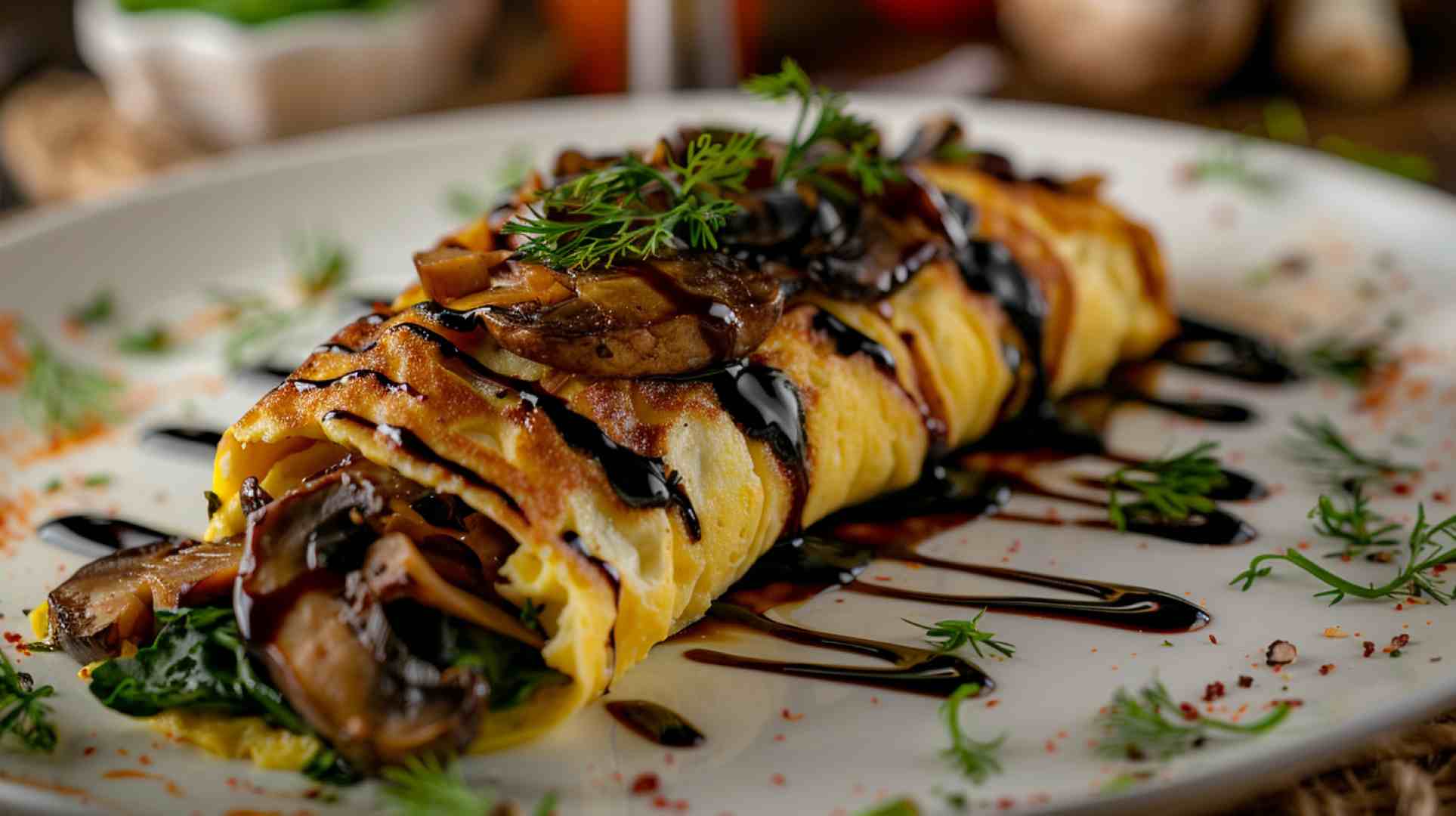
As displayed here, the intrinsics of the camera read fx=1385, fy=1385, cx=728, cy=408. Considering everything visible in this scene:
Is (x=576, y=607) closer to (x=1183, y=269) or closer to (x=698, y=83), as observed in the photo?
(x=1183, y=269)

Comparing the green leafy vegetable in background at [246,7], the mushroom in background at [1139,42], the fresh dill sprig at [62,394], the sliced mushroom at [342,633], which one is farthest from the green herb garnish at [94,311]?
the mushroom in background at [1139,42]

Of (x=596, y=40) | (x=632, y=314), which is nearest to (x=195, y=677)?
(x=632, y=314)

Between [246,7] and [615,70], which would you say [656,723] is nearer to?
[246,7]

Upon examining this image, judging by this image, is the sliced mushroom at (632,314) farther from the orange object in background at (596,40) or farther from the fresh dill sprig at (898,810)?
the orange object in background at (596,40)

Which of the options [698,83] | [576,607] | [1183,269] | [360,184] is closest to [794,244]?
[576,607]

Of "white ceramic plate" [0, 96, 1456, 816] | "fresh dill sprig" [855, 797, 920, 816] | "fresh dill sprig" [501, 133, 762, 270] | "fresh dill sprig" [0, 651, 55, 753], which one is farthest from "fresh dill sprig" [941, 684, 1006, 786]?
"fresh dill sprig" [0, 651, 55, 753]

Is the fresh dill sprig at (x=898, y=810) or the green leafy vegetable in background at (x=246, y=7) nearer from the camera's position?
the fresh dill sprig at (x=898, y=810)

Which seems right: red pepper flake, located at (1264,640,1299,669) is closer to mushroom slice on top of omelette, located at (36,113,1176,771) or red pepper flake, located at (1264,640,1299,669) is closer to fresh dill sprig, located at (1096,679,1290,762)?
→ fresh dill sprig, located at (1096,679,1290,762)
